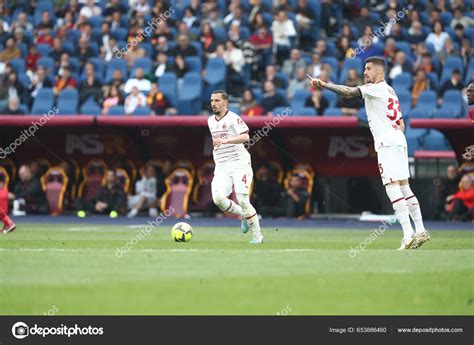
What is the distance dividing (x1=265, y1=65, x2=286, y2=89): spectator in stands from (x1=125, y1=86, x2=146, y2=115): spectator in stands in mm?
3209

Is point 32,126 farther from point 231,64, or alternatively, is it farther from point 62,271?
point 62,271

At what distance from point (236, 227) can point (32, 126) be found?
646 cm

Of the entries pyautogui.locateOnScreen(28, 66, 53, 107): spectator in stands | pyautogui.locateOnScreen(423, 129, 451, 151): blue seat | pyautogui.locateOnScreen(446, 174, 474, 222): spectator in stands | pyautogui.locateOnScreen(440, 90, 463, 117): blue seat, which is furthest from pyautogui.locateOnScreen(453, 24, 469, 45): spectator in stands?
pyautogui.locateOnScreen(28, 66, 53, 107): spectator in stands

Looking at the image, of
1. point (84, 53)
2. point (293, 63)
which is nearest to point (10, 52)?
point (84, 53)

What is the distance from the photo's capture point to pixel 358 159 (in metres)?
26.2

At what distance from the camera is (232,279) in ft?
35.2

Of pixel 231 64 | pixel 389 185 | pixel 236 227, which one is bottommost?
pixel 236 227

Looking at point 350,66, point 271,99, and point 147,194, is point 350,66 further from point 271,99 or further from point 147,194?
point 147,194

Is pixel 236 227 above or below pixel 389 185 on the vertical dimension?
below

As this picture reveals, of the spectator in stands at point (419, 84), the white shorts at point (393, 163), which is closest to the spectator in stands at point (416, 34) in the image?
the spectator in stands at point (419, 84)

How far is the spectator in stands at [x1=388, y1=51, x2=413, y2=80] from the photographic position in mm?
26500

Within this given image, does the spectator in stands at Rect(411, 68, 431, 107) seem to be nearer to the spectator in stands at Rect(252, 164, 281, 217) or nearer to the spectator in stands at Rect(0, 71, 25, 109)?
the spectator in stands at Rect(252, 164, 281, 217)
